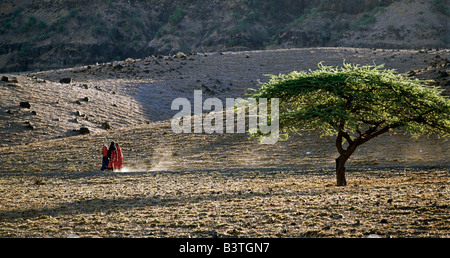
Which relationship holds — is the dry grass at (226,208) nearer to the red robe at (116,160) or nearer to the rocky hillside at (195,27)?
the red robe at (116,160)

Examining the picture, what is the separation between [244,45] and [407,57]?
29.6 m

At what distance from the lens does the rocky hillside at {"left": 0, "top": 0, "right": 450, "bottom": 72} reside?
6153cm

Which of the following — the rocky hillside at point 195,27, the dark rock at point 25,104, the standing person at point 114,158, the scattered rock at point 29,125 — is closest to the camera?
the standing person at point 114,158

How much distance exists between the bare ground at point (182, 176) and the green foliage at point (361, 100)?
1.66m

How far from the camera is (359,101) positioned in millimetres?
11375

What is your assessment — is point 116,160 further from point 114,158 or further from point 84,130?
point 84,130

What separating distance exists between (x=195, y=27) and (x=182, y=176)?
6036cm

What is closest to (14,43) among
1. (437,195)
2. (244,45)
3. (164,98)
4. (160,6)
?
(160,6)

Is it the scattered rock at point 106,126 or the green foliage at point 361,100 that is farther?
the scattered rock at point 106,126

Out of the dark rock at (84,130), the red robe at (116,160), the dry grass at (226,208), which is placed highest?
the dark rock at (84,130)

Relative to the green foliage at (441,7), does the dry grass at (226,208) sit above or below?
below

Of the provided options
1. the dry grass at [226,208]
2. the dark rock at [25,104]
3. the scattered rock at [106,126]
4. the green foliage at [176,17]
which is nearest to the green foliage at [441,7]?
the green foliage at [176,17]

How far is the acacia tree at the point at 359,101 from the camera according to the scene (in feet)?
36.6

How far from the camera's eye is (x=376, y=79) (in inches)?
440
